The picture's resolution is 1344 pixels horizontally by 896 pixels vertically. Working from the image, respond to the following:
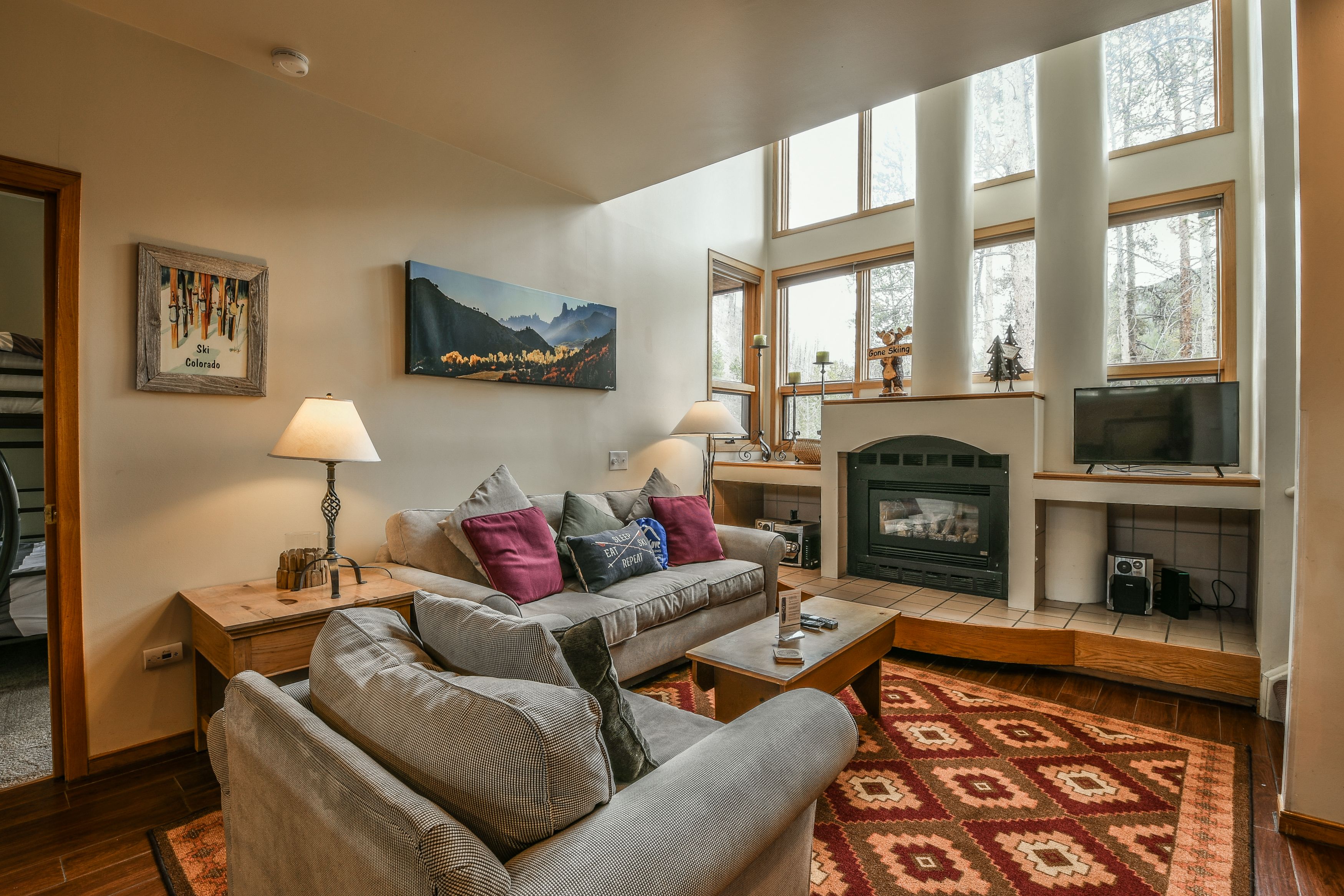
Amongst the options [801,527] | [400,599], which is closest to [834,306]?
[801,527]

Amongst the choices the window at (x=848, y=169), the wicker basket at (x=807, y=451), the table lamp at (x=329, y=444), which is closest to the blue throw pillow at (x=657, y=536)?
the table lamp at (x=329, y=444)

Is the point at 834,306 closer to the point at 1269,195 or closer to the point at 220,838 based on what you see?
the point at 1269,195

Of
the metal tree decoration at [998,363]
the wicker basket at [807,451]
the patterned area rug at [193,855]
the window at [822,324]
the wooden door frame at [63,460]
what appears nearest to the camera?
the patterned area rug at [193,855]

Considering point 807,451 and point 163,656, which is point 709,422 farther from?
point 163,656

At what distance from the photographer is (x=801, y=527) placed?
4.53 metres

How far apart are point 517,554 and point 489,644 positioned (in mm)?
1636

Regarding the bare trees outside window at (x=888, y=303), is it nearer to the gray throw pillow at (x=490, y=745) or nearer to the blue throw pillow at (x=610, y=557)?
the blue throw pillow at (x=610, y=557)

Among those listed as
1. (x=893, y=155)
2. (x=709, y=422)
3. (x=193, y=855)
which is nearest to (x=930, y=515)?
(x=709, y=422)

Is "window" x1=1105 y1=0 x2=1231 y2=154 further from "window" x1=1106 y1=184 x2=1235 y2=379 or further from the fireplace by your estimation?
the fireplace

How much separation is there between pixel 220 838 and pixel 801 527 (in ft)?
11.6

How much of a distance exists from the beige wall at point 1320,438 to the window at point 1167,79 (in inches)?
81.0

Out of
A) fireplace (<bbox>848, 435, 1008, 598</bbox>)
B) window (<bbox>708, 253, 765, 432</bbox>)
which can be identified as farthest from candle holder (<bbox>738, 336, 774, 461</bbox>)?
fireplace (<bbox>848, 435, 1008, 598</bbox>)

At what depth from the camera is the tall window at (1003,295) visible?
4129mm

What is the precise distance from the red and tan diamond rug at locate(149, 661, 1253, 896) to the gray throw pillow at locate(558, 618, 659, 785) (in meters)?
0.85
